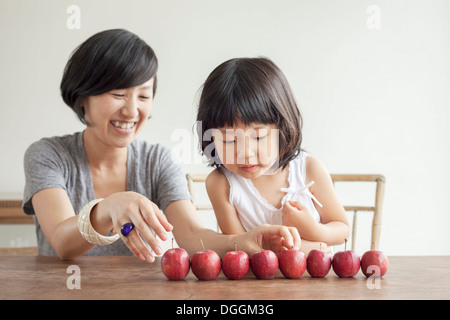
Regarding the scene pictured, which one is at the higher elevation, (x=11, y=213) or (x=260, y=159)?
(x=260, y=159)

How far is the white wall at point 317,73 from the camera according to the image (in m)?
2.53

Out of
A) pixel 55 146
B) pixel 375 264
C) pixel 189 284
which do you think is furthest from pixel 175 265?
pixel 55 146

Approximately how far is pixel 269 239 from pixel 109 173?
61cm

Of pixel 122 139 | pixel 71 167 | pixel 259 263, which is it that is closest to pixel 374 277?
pixel 259 263

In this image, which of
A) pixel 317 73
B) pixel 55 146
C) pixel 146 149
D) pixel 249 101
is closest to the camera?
pixel 249 101

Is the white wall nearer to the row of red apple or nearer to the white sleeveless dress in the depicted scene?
the white sleeveless dress

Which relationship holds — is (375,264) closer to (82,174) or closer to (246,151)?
(246,151)

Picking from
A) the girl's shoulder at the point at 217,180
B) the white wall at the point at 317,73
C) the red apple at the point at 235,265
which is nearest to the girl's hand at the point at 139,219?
the red apple at the point at 235,265

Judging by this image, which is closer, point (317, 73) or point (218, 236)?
point (218, 236)

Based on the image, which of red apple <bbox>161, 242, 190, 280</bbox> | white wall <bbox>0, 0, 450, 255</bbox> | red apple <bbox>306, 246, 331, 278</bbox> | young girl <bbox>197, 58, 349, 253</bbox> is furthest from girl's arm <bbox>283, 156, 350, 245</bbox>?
white wall <bbox>0, 0, 450, 255</bbox>

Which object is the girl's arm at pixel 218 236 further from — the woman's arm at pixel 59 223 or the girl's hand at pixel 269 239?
the woman's arm at pixel 59 223

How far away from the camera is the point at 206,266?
84 cm

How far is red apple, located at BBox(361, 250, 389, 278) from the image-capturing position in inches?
34.7

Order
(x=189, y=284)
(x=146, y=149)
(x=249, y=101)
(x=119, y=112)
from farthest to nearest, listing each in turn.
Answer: (x=146, y=149)
(x=119, y=112)
(x=249, y=101)
(x=189, y=284)
